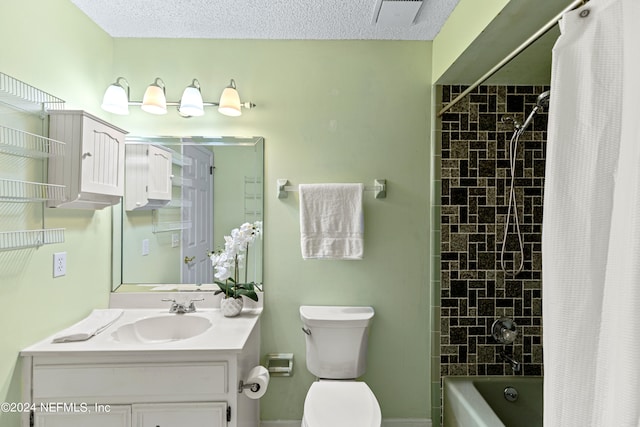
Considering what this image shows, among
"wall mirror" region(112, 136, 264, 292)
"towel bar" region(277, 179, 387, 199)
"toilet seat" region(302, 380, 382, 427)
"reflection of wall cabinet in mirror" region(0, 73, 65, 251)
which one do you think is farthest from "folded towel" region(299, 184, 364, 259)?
"reflection of wall cabinet in mirror" region(0, 73, 65, 251)

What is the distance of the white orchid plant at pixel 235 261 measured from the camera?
78.6 inches

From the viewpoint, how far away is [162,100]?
6.49ft

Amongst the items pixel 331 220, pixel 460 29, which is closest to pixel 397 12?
pixel 460 29

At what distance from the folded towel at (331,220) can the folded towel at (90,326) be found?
102 centimetres

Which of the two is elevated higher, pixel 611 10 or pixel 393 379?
pixel 611 10

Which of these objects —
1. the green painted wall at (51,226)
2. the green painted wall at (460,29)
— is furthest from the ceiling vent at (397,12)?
the green painted wall at (51,226)

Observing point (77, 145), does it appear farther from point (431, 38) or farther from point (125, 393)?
point (431, 38)

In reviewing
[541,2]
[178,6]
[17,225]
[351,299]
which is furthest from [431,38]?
[17,225]

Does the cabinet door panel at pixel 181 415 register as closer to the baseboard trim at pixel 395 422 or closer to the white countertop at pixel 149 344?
the white countertop at pixel 149 344

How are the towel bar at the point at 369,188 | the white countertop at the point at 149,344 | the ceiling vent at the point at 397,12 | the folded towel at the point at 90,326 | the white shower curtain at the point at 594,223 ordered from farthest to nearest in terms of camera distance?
the towel bar at the point at 369,188 < the ceiling vent at the point at 397,12 < the folded towel at the point at 90,326 < the white countertop at the point at 149,344 < the white shower curtain at the point at 594,223

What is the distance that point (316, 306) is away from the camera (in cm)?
211

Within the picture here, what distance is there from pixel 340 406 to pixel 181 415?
67cm

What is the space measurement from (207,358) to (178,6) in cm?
165

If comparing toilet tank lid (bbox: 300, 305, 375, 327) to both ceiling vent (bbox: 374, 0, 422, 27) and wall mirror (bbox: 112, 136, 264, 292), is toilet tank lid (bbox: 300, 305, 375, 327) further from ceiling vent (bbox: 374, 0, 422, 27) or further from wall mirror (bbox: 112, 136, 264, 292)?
ceiling vent (bbox: 374, 0, 422, 27)
